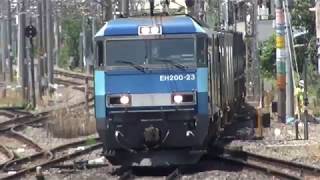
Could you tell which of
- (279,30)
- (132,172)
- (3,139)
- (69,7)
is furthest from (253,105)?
(69,7)

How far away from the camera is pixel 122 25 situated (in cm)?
1469

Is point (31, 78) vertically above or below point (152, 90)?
below

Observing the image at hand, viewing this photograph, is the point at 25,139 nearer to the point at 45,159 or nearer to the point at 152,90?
the point at 45,159

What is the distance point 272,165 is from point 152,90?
2.93m

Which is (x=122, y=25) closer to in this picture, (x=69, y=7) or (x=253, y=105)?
(x=253, y=105)

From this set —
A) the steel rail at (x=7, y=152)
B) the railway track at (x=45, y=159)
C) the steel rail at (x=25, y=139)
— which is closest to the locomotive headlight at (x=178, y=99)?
the railway track at (x=45, y=159)

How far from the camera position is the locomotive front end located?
14.3m

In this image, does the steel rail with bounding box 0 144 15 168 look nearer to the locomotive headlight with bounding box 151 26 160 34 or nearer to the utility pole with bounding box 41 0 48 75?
the locomotive headlight with bounding box 151 26 160 34

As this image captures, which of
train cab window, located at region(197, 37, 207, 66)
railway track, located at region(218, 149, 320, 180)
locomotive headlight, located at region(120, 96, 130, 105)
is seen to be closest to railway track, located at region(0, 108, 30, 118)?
railway track, located at region(218, 149, 320, 180)

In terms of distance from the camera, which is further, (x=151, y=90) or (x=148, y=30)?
(x=148, y=30)

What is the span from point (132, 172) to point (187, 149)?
121 centimetres

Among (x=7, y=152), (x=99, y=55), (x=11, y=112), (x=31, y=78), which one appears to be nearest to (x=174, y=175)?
(x=99, y=55)

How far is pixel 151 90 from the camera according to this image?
1434 centimetres

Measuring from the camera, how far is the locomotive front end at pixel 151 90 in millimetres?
14305
